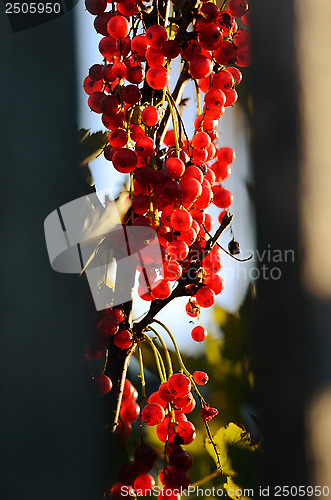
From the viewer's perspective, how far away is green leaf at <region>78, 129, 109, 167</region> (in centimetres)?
32

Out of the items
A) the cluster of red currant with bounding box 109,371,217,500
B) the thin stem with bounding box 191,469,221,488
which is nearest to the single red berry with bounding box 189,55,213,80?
the cluster of red currant with bounding box 109,371,217,500

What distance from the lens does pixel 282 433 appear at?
0.36m

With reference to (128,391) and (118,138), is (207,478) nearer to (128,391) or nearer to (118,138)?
(128,391)

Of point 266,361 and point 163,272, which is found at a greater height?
point 163,272

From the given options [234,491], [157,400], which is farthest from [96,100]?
[234,491]

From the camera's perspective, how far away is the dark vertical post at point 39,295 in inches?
10.9

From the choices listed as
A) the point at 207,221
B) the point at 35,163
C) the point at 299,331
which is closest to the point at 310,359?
the point at 299,331

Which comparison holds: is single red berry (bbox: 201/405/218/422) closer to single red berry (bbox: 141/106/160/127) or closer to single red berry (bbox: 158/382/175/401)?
single red berry (bbox: 158/382/175/401)

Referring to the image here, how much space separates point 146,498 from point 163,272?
0.18 m

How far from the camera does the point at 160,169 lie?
12.4 inches

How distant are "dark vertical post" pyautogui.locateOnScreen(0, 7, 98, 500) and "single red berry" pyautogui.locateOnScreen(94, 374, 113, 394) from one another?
0.01 m

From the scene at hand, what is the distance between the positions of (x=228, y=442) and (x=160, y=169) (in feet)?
0.75

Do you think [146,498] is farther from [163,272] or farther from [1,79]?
[1,79]

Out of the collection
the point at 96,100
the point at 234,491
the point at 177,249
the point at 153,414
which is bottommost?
the point at 234,491
